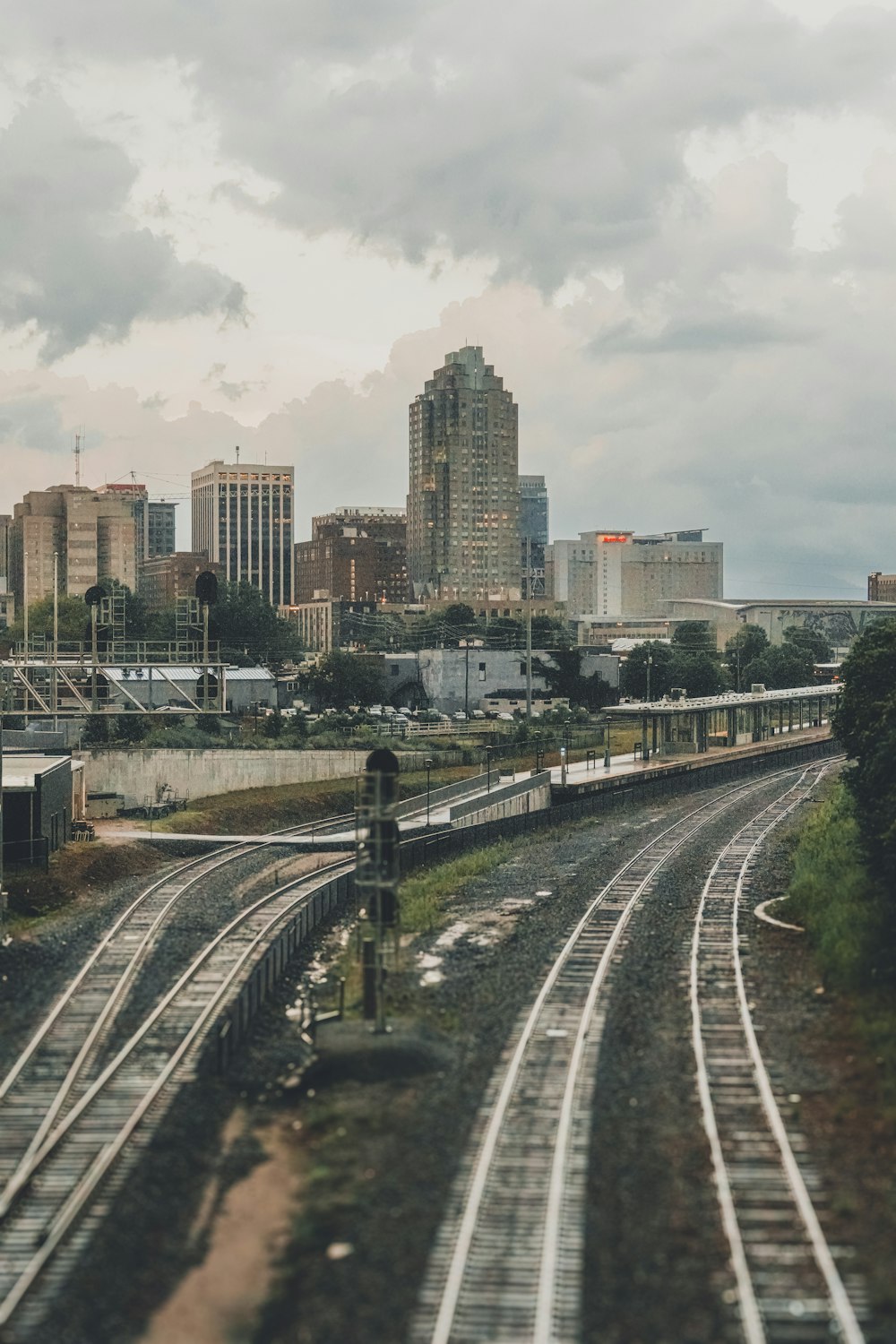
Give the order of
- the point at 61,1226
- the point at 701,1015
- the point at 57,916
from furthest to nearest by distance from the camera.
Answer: the point at 57,916
the point at 701,1015
the point at 61,1226

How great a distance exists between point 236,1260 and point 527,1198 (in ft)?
13.2

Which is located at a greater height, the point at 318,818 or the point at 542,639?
the point at 542,639

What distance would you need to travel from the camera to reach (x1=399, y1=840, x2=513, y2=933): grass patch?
4028cm

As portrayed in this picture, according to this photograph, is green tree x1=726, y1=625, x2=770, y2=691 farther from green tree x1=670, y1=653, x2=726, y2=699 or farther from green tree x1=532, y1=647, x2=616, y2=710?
green tree x1=532, y1=647, x2=616, y2=710

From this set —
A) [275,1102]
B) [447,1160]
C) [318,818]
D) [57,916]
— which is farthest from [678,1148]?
[318,818]

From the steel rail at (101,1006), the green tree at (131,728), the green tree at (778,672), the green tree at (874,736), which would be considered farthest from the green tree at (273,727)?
the green tree at (778,672)

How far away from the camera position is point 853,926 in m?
34.5

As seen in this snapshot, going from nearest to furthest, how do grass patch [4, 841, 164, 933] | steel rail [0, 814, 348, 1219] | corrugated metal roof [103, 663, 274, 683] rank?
steel rail [0, 814, 348, 1219] → grass patch [4, 841, 164, 933] → corrugated metal roof [103, 663, 274, 683]

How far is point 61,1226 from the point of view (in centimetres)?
1858

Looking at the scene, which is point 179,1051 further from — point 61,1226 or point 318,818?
point 318,818

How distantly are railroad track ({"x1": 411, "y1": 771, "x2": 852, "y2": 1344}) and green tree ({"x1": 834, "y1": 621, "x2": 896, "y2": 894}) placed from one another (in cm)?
1115

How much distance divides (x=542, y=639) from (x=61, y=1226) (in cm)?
15494

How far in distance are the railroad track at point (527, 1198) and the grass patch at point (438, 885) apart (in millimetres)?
8701

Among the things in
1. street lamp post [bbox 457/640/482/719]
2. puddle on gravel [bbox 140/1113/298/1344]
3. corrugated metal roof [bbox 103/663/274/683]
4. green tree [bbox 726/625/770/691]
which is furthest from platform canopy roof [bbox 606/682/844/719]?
puddle on gravel [bbox 140/1113/298/1344]
